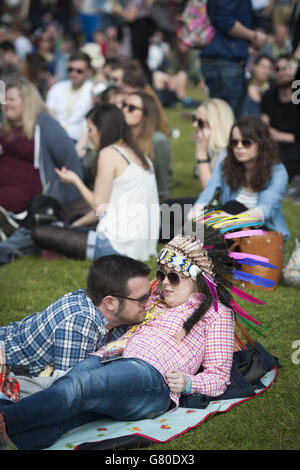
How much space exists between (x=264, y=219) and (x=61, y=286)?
163 cm

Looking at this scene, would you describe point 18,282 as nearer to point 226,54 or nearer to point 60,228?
point 60,228


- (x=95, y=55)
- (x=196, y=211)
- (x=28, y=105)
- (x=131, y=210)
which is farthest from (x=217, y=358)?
(x=95, y=55)

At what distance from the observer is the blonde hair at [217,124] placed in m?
6.13

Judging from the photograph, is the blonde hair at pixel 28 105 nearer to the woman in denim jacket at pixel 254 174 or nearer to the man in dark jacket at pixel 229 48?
the man in dark jacket at pixel 229 48

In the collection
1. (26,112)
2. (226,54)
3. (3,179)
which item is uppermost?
(226,54)

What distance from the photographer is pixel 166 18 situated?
49.2ft

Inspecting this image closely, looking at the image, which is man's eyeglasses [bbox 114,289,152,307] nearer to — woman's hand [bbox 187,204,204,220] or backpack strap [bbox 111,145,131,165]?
woman's hand [bbox 187,204,204,220]

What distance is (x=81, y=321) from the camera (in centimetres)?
313

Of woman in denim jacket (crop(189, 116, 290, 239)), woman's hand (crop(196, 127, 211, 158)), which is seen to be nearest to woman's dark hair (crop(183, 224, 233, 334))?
woman in denim jacket (crop(189, 116, 290, 239))

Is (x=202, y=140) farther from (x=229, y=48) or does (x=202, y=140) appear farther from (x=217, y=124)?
(x=229, y=48)

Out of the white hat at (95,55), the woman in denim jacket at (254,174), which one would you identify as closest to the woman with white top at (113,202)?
the woman in denim jacket at (254,174)

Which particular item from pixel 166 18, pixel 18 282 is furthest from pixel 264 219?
pixel 166 18

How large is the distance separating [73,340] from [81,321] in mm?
98

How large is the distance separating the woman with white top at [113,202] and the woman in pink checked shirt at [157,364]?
2052mm
